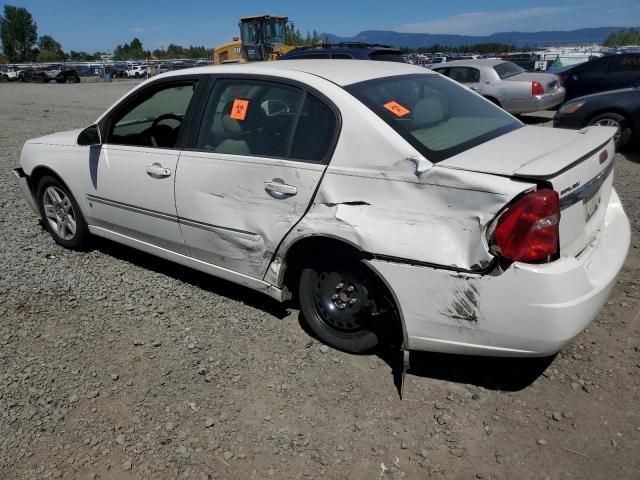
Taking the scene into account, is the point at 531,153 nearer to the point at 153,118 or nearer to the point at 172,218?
the point at 172,218

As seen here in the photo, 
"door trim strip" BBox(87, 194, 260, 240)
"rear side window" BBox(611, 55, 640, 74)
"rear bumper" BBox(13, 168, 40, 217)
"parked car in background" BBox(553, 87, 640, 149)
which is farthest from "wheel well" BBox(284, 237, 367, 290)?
"rear side window" BBox(611, 55, 640, 74)

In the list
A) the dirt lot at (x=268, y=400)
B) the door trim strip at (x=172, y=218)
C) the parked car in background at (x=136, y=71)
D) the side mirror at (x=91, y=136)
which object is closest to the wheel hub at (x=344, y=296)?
the dirt lot at (x=268, y=400)

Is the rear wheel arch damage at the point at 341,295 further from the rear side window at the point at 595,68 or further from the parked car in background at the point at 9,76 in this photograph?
the parked car in background at the point at 9,76

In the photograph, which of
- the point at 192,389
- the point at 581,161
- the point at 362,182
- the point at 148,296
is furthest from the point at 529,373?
the point at 148,296

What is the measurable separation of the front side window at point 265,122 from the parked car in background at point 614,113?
6655mm

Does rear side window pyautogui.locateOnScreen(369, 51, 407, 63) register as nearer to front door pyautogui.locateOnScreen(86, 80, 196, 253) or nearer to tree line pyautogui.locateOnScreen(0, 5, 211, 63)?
front door pyautogui.locateOnScreen(86, 80, 196, 253)

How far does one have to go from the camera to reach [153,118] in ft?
13.9

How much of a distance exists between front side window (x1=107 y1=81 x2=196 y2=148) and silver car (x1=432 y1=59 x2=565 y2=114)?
30.2ft

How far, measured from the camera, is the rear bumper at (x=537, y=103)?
36.8 ft

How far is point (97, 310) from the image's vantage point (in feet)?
12.1

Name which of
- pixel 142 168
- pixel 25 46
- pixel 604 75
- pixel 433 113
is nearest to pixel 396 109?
pixel 433 113

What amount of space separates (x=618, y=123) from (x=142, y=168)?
743cm

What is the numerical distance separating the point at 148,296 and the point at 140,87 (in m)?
1.56

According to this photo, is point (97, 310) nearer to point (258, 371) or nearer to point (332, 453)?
point (258, 371)
